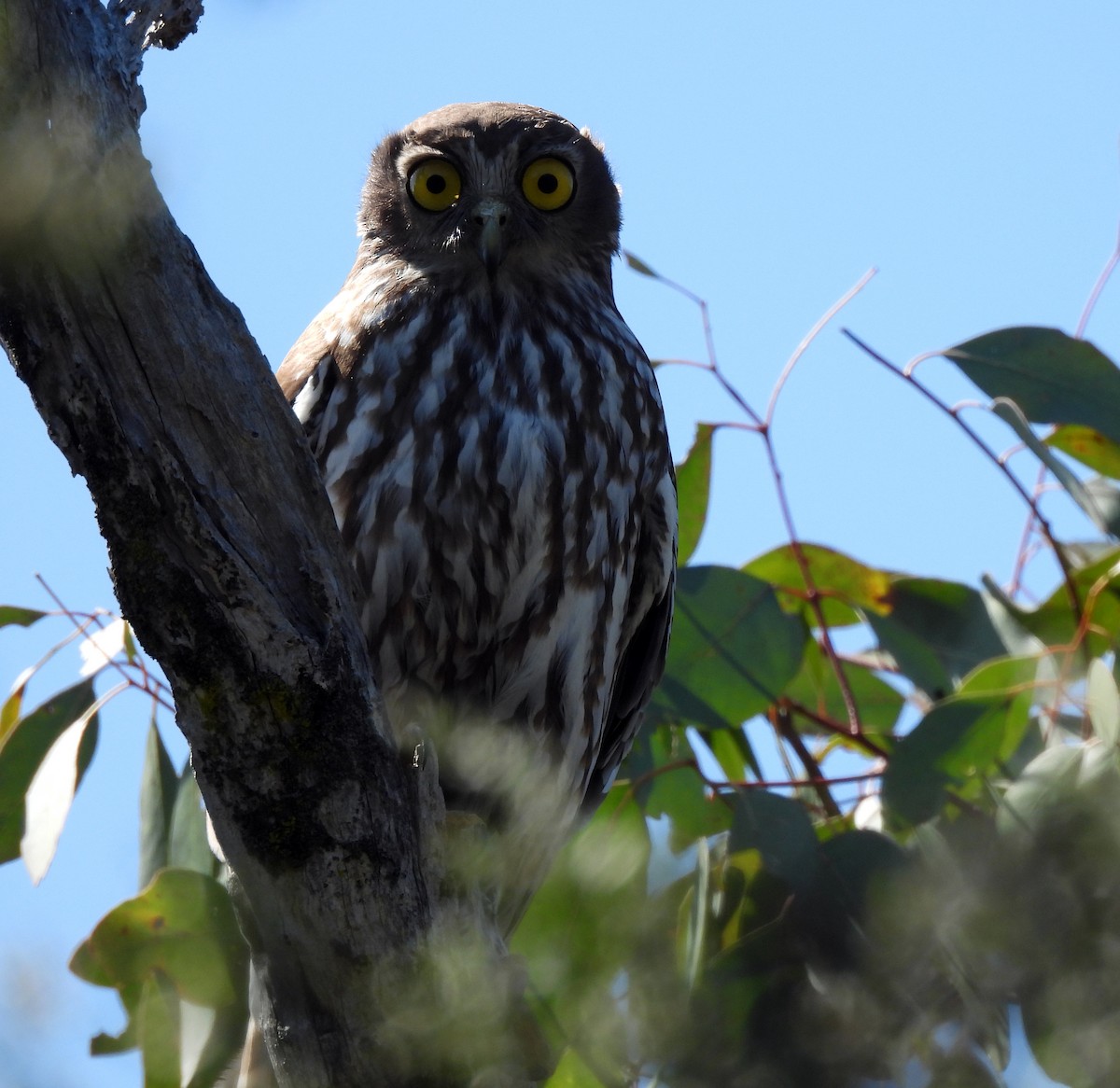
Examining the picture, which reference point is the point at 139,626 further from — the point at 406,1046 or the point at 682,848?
the point at 682,848

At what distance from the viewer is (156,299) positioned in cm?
154

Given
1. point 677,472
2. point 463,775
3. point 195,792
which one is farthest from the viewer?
point 677,472

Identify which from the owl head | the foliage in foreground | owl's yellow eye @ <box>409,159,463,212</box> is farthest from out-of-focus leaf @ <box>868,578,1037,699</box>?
owl's yellow eye @ <box>409,159,463,212</box>

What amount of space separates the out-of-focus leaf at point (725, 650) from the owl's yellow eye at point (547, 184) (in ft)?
2.58

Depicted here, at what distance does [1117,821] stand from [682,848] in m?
1.30

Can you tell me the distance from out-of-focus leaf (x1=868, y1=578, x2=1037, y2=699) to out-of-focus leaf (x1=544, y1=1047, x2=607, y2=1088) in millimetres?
1351

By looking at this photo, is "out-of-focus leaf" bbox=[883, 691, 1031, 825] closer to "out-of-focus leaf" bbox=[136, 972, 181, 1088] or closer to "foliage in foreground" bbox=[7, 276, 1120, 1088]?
"foliage in foreground" bbox=[7, 276, 1120, 1088]

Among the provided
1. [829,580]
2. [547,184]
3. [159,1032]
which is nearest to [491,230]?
[547,184]

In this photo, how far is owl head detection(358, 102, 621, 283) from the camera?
2.76 m

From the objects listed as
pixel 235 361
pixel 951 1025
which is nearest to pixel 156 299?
pixel 235 361

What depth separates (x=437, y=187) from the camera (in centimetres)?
286

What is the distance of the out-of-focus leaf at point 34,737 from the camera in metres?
2.80

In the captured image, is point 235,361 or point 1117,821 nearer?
point 1117,821

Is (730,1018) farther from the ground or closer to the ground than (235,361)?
closer to the ground
